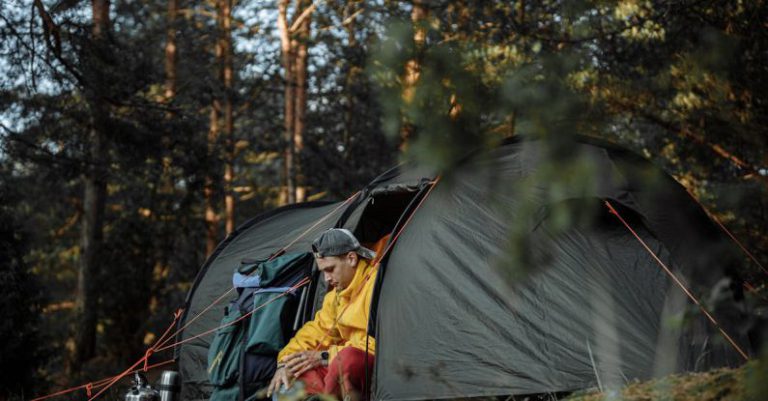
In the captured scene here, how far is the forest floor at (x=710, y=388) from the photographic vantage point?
1.80m

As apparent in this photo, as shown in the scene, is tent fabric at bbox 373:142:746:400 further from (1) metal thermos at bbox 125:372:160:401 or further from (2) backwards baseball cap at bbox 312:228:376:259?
(1) metal thermos at bbox 125:372:160:401

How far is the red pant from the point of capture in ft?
16.4

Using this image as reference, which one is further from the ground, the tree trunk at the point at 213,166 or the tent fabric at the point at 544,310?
the tree trunk at the point at 213,166

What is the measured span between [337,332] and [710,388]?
318cm

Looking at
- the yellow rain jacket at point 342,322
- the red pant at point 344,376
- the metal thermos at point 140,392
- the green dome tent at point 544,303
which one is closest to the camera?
the green dome tent at point 544,303

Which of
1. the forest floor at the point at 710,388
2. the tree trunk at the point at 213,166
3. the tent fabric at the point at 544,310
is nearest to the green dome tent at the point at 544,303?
the tent fabric at the point at 544,310

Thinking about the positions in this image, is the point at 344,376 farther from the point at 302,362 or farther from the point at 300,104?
the point at 300,104

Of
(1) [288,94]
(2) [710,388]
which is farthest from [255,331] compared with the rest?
(1) [288,94]

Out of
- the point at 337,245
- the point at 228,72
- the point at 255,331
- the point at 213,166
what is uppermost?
the point at 228,72

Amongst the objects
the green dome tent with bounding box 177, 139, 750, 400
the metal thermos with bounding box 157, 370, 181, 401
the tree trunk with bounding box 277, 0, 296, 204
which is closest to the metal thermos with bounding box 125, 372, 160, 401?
the metal thermos with bounding box 157, 370, 181, 401

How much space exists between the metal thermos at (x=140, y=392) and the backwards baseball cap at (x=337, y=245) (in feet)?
4.89

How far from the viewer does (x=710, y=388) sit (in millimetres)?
Answer: 2662

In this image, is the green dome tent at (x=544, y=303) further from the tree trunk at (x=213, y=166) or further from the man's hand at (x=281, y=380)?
the tree trunk at (x=213, y=166)

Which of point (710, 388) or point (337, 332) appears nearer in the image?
point (710, 388)
